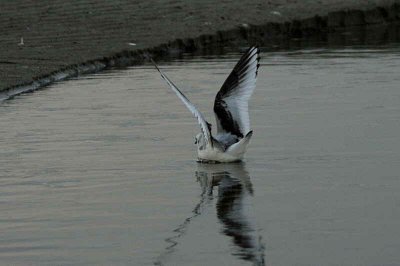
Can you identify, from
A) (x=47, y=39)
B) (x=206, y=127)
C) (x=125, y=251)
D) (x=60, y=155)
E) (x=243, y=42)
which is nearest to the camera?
(x=125, y=251)

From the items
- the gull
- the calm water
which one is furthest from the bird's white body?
the calm water

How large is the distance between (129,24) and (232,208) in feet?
70.6

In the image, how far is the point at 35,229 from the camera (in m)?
10.8

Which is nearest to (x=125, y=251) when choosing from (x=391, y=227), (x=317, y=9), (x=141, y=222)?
(x=141, y=222)

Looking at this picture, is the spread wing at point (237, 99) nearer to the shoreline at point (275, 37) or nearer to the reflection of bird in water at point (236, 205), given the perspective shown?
the reflection of bird in water at point (236, 205)

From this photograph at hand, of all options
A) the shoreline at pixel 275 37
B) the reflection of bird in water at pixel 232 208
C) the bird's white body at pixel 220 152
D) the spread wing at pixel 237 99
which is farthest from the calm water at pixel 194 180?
the shoreline at pixel 275 37

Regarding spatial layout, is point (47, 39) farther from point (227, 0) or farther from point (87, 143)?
point (87, 143)

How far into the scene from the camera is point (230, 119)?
14.3m

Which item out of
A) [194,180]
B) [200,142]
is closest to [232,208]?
[194,180]

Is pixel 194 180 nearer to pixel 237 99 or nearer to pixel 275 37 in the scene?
pixel 237 99

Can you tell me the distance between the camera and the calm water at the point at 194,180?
988 cm

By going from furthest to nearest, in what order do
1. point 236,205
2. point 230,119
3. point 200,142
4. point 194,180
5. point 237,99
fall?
point 237,99
point 230,119
point 200,142
point 194,180
point 236,205

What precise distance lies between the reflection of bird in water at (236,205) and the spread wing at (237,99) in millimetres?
484

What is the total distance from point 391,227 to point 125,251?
2.16 metres
